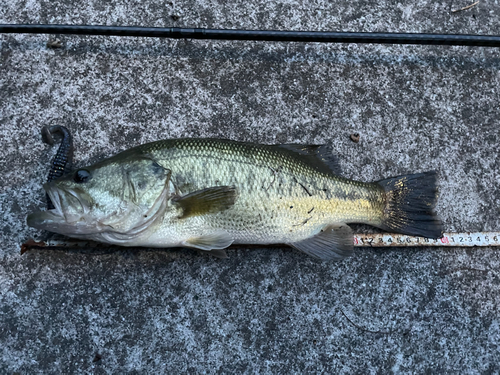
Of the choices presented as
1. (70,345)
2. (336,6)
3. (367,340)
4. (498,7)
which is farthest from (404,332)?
(498,7)

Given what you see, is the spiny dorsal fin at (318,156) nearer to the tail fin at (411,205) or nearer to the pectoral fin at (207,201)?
the tail fin at (411,205)

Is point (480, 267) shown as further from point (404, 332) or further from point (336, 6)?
point (336, 6)

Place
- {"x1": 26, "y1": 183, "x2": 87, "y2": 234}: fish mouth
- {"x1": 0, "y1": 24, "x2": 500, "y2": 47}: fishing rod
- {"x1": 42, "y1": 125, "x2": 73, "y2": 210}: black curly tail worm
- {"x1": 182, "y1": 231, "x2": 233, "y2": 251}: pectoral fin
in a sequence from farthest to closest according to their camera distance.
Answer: {"x1": 0, "y1": 24, "x2": 500, "y2": 47}: fishing rod < {"x1": 42, "y1": 125, "x2": 73, "y2": 210}: black curly tail worm < {"x1": 182, "y1": 231, "x2": 233, "y2": 251}: pectoral fin < {"x1": 26, "y1": 183, "x2": 87, "y2": 234}: fish mouth

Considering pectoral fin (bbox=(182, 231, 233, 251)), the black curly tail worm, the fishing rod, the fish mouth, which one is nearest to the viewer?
the fish mouth

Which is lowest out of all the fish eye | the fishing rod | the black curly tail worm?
the fish eye

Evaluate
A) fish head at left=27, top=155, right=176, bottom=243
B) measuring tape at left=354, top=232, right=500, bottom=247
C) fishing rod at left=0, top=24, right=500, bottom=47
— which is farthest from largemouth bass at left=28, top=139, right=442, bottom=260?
fishing rod at left=0, top=24, right=500, bottom=47

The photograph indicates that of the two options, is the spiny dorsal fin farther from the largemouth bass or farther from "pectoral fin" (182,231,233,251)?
"pectoral fin" (182,231,233,251)

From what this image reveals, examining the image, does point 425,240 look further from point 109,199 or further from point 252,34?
point 109,199
